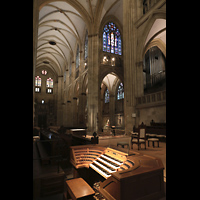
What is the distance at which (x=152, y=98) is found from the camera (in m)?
10.6

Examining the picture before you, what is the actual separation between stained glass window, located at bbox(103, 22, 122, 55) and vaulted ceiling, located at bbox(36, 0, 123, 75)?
4.80ft

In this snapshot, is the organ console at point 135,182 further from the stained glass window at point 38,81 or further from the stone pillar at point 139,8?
the stained glass window at point 38,81

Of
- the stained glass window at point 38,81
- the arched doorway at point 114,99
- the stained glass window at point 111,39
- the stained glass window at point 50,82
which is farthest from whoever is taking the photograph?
the stained glass window at point 50,82

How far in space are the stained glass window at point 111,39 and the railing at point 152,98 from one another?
9226 millimetres

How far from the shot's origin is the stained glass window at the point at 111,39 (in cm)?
1783

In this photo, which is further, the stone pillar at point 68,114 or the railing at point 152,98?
the stone pillar at point 68,114

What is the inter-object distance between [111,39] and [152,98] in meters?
10.9

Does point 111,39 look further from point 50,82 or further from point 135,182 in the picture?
point 50,82

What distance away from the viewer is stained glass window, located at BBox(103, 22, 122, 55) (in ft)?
58.5

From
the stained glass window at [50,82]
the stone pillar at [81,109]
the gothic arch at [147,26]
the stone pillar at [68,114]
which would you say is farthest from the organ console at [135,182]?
the stained glass window at [50,82]

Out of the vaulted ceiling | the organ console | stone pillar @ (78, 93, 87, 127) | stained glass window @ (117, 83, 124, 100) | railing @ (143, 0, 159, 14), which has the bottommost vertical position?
the organ console

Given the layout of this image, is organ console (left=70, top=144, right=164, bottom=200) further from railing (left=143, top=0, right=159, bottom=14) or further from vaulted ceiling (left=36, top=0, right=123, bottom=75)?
vaulted ceiling (left=36, top=0, right=123, bottom=75)

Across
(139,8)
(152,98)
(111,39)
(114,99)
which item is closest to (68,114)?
(114,99)

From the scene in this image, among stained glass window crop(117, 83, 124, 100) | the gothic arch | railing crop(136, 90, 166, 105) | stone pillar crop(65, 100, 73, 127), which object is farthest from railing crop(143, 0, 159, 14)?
stone pillar crop(65, 100, 73, 127)
